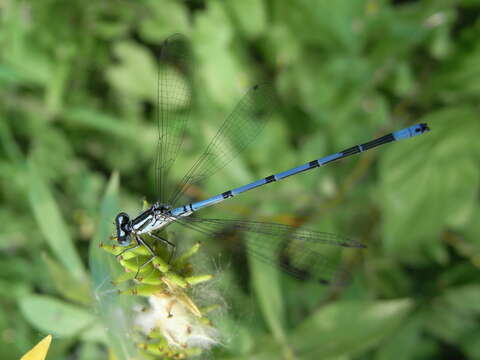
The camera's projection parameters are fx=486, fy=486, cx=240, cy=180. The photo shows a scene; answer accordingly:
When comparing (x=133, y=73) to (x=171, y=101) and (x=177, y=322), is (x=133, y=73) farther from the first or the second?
(x=177, y=322)

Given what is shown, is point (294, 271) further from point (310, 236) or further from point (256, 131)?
point (256, 131)

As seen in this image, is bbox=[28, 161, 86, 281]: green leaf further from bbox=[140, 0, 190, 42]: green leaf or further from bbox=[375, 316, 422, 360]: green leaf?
bbox=[375, 316, 422, 360]: green leaf

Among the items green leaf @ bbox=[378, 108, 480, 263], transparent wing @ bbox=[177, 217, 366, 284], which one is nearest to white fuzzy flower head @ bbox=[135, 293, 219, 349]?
transparent wing @ bbox=[177, 217, 366, 284]

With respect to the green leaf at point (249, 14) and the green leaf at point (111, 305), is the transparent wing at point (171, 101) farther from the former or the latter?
the green leaf at point (249, 14)

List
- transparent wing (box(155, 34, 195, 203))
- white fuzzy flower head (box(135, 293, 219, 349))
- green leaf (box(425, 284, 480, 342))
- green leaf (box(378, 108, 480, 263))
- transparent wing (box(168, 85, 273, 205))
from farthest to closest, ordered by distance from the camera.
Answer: green leaf (box(425, 284, 480, 342)), green leaf (box(378, 108, 480, 263)), transparent wing (box(168, 85, 273, 205)), transparent wing (box(155, 34, 195, 203)), white fuzzy flower head (box(135, 293, 219, 349))

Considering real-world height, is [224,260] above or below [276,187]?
below

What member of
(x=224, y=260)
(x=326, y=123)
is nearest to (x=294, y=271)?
(x=224, y=260)
